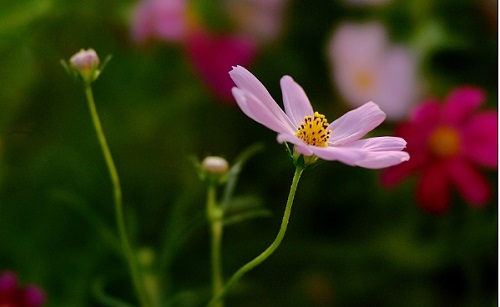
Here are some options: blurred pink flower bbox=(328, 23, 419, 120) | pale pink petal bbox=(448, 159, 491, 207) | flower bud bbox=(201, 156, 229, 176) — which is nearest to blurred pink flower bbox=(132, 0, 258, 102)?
blurred pink flower bbox=(328, 23, 419, 120)

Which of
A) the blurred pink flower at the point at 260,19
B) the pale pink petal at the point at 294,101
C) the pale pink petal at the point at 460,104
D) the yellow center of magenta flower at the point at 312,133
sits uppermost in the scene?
the blurred pink flower at the point at 260,19

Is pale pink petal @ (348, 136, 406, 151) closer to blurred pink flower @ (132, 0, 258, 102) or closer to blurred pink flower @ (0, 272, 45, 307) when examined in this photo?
blurred pink flower @ (0, 272, 45, 307)

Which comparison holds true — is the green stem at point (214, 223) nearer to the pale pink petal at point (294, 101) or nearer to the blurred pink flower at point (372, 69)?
the pale pink petal at point (294, 101)

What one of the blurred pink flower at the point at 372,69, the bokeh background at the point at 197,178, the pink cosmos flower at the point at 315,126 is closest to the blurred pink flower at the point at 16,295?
the bokeh background at the point at 197,178

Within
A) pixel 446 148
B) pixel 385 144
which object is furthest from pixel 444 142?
pixel 385 144

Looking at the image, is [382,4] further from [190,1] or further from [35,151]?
[35,151]

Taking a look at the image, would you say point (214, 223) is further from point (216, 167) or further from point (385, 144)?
point (385, 144)
